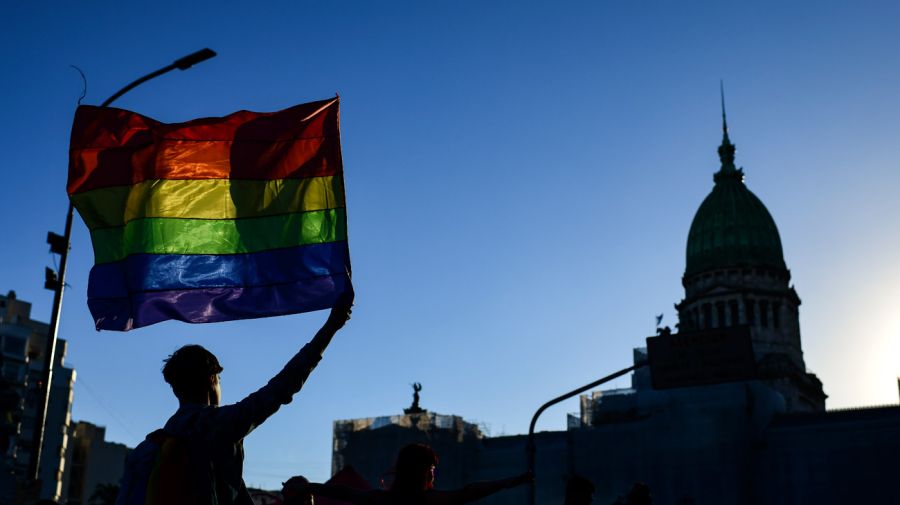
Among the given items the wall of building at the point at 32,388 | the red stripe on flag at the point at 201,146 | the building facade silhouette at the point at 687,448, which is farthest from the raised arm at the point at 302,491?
the wall of building at the point at 32,388

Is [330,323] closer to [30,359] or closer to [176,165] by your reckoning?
[176,165]

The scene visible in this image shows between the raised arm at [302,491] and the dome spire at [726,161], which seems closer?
the raised arm at [302,491]

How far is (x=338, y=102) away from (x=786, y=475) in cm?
4979

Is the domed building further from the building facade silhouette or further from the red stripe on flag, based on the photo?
the red stripe on flag

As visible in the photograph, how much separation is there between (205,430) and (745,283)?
84.3 metres

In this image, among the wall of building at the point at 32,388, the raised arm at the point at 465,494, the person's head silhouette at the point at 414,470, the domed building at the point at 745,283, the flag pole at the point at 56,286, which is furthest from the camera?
the domed building at the point at 745,283

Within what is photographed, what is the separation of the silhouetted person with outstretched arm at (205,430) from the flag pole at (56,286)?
10.9 metres

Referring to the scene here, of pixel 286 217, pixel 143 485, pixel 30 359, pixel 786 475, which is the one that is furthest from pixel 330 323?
pixel 30 359

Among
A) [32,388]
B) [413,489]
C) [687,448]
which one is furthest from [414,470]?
[32,388]

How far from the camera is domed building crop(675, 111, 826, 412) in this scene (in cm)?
8200

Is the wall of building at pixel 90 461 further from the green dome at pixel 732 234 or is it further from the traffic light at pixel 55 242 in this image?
the traffic light at pixel 55 242

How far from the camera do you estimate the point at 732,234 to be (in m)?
87.2

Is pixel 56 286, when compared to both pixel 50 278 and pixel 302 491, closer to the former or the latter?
pixel 50 278

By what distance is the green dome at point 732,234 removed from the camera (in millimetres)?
86062
